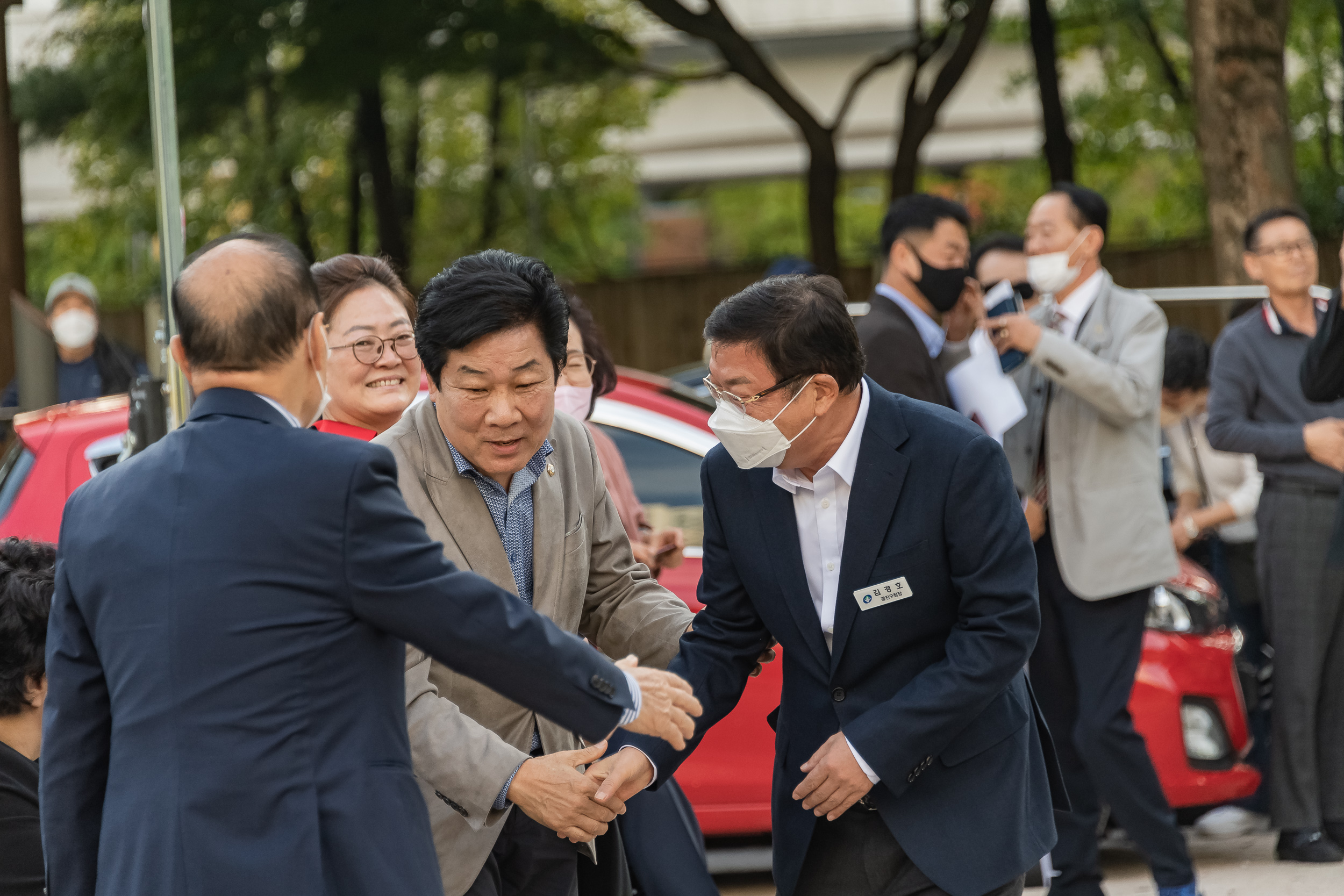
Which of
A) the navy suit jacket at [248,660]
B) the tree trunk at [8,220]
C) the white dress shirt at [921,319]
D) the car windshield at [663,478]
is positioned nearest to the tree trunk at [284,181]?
the tree trunk at [8,220]

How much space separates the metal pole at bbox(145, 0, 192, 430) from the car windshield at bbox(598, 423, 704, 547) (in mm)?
1690

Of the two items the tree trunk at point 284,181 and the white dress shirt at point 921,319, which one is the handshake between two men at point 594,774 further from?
the tree trunk at point 284,181

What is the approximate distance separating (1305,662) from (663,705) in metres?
4.06

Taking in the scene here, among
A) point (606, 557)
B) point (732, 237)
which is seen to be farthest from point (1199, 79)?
point (732, 237)

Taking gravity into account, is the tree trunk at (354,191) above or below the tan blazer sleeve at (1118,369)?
above

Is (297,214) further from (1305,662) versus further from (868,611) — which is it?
(868,611)

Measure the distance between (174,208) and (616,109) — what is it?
57.6 ft

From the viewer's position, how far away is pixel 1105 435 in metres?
5.55

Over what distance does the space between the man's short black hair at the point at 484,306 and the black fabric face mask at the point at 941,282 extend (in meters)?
2.56

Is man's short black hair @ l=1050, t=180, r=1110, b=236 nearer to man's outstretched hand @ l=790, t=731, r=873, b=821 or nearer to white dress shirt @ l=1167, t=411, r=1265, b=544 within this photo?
white dress shirt @ l=1167, t=411, r=1265, b=544

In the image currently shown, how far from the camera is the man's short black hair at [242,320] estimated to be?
2.56 meters

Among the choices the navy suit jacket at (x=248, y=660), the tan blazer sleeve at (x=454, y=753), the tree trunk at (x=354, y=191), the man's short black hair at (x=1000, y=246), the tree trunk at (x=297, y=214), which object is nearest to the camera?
the navy suit jacket at (x=248, y=660)

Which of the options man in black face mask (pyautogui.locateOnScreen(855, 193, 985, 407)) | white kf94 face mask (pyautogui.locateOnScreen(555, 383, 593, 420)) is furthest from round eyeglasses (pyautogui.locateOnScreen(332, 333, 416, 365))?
man in black face mask (pyautogui.locateOnScreen(855, 193, 985, 407))

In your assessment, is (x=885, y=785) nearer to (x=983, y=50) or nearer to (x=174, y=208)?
(x=174, y=208)
